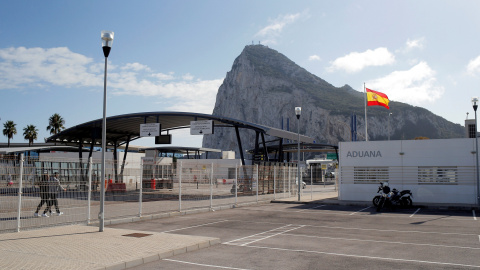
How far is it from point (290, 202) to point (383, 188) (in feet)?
19.7

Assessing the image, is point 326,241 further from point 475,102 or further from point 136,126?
point 136,126

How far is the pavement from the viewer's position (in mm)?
7695

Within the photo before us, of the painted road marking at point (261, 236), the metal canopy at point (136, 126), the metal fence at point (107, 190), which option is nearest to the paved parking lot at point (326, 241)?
the painted road marking at point (261, 236)

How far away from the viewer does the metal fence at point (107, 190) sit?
37.8ft

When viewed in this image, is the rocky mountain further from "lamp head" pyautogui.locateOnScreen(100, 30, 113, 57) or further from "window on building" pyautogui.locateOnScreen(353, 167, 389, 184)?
"lamp head" pyautogui.locateOnScreen(100, 30, 113, 57)

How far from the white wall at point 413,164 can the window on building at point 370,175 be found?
141 mm

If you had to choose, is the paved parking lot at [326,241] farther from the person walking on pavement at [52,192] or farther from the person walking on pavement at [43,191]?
the person walking on pavement at [43,191]

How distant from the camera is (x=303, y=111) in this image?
160 meters

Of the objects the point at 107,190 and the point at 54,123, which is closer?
the point at 107,190

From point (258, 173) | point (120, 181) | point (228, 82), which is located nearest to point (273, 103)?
point (228, 82)

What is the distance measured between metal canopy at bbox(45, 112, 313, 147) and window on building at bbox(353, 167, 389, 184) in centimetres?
732

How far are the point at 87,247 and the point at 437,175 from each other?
21401 millimetres

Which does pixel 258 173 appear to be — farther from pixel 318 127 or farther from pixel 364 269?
pixel 318 127

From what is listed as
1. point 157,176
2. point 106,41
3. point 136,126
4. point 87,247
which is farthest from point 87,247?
point 136,126
